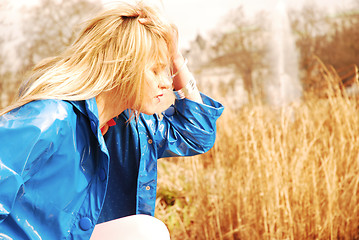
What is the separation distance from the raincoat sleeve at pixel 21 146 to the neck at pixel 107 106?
0.25 meters

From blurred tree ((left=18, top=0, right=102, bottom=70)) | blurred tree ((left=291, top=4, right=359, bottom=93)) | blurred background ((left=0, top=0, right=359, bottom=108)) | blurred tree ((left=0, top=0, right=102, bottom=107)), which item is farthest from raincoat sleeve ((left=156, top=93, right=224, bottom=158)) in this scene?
blurred tree ((left=291, top=4, right=359, bottom=93))

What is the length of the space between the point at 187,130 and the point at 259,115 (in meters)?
0.89

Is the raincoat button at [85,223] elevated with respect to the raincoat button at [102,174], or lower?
lower

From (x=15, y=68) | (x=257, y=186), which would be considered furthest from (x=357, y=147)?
(x=15, y=68)

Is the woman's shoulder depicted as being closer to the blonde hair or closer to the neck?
the blonde hair

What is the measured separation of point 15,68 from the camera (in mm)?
4770

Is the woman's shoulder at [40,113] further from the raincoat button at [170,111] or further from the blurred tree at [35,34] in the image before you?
the blurred tree at [35,34]

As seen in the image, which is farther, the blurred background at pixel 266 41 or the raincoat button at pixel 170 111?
the blurred background at pixel 266 41

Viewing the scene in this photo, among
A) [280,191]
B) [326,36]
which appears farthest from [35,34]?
[326,36]

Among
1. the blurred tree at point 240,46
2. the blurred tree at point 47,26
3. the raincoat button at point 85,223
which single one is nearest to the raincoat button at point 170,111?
the raincoat button at point 85,223

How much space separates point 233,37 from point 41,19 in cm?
396

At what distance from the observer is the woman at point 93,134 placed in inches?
45.8

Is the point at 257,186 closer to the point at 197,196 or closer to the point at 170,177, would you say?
the point at 197,196

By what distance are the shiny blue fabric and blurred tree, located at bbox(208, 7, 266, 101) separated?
20.5ft
